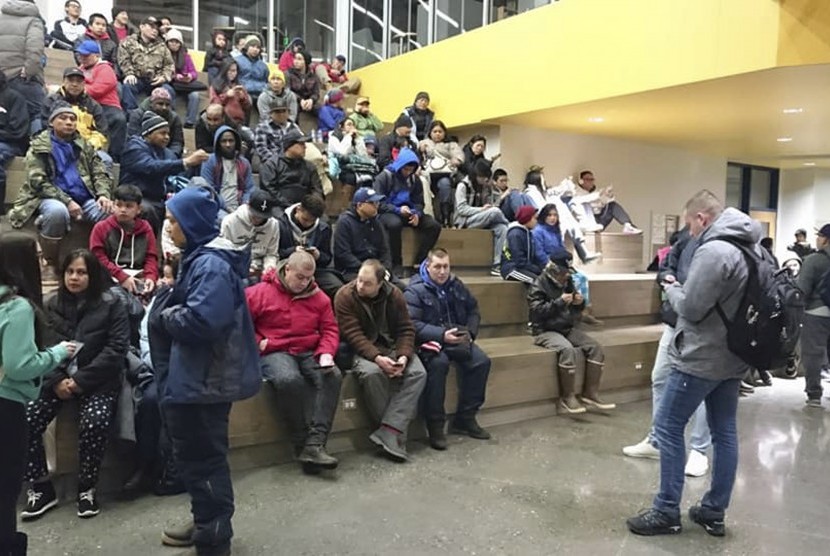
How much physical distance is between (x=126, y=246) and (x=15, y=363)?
2.46 m

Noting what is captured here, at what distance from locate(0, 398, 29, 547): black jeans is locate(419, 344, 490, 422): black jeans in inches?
105

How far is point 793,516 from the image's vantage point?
3.52 metres

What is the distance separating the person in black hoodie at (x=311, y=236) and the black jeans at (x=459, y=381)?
3.50 feet

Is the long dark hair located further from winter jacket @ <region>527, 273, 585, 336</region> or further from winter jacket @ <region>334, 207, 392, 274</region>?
winter jacket @ <region>527, 273, 585, 336</region>

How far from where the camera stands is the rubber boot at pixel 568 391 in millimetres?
5332

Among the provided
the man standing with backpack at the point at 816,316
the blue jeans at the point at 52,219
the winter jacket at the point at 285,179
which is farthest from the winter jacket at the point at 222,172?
the man standing with backpack at the point at 816,316

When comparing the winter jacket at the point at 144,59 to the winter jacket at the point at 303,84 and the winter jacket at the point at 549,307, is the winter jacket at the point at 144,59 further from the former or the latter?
the winter jacket at the point at 549,307

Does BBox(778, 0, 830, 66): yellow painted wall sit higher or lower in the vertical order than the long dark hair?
lower

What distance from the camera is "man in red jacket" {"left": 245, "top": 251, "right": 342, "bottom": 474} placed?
3898 mm

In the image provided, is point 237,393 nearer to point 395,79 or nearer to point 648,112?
point 648,112

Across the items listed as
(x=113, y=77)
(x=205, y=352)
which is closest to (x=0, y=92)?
(x=113, y=77)

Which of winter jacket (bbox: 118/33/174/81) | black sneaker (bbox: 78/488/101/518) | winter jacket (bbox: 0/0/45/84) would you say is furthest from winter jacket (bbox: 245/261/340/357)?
winter jacket (bbox: 118/33/174/81)

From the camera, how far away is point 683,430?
10.3 ft

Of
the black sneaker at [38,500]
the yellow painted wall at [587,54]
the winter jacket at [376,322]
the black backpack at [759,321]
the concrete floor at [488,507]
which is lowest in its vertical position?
the concrete floor at [488,507]
